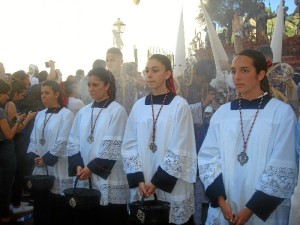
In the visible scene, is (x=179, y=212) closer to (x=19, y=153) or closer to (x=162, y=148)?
(x=162, y=148)

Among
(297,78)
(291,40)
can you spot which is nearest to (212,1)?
(291,40)

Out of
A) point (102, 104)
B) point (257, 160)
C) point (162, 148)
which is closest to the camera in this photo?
point (257, 160)

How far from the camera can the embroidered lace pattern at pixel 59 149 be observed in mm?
5230

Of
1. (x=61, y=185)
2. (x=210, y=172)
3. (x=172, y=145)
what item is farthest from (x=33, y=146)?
(x=210, y=172)

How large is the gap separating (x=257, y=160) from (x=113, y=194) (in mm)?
1812

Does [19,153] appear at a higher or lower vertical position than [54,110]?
lower

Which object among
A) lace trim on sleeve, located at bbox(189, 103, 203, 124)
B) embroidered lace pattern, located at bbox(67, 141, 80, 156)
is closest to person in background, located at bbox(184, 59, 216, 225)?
lace trim on sleeve, located at bbox(189, 103, 203, 124)

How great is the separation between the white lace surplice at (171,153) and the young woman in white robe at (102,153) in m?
0.37

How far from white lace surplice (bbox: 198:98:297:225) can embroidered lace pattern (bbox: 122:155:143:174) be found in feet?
2.38

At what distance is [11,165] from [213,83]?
3120mm

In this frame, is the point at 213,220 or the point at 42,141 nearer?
the point at 213,220

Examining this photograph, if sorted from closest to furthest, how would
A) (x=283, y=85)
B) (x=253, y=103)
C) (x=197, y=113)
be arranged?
1. (x=253, y=103)
2. (x=283, y=85)
3. (x=197, y=113)

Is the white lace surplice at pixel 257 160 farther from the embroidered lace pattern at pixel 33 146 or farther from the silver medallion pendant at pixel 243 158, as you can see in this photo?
the embroidered lace pattern at pixel 33 146

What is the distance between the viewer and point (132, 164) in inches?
163
